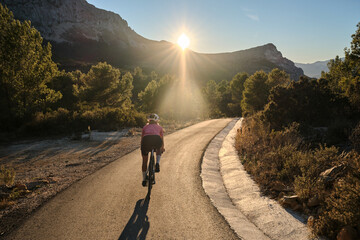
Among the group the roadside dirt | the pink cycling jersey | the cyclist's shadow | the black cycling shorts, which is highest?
the pink cycling jersey

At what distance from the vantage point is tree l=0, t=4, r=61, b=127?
17453 millimetres

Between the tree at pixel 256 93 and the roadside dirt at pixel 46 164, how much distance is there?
103 ft

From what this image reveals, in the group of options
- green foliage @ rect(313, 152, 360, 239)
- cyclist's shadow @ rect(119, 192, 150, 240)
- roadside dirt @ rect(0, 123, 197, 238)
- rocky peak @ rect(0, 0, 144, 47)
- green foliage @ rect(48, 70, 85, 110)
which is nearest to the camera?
green foliage @ rect(313, 152, 360, 239)

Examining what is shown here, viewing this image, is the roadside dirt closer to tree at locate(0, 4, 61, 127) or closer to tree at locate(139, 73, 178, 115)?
tree at locate(0, 4, 61, 127)

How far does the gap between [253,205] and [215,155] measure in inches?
246

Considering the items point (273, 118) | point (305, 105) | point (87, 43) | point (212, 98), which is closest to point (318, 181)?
point (273, 118)

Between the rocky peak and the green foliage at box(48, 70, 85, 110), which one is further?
the rocky peak

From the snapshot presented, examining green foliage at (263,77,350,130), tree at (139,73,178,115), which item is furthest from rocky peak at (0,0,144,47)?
green foliage at (263,77,350,130)

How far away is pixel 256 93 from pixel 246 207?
39872 millimetres

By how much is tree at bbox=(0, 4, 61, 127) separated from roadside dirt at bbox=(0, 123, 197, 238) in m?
5.55

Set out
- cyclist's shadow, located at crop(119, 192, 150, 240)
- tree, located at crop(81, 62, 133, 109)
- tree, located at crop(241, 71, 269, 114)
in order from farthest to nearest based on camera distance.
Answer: tree, located at crop(241, 71, 269, 114)
tree, located at crop(81, 62, 133, 109)
cyclist's shadow, located at crop(119, 192, 150, 240)

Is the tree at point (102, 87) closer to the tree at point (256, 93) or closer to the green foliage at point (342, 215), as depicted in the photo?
the tree at point (256, 93)

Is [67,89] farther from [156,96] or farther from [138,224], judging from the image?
[138,224]

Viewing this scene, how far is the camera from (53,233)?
161 inches
